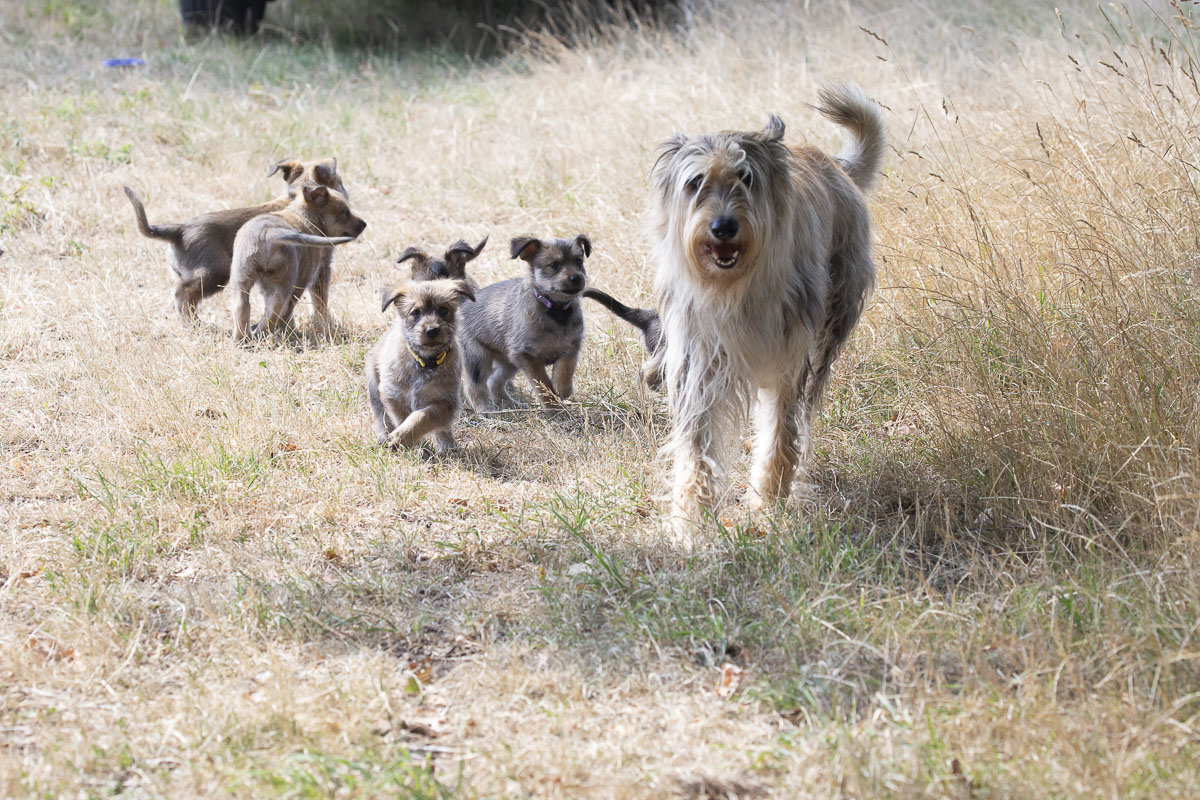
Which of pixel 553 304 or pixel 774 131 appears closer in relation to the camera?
pixel 774 131

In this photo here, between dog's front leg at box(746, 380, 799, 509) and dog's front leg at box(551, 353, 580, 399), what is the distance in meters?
1.73

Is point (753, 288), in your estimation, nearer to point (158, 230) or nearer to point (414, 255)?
point (414, 255)

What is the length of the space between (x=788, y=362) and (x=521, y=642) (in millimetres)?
1832

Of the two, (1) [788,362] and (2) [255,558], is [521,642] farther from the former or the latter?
(1) [788,362]

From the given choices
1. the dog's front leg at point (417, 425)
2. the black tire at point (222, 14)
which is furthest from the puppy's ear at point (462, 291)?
the black tire at point (222, 14)

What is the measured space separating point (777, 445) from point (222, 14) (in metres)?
14.8

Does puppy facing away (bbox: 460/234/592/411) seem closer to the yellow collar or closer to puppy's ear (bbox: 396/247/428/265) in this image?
puppy's ear (bbox: 396/247/428/265)

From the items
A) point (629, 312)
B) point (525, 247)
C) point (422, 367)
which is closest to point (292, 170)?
point (525, 247)

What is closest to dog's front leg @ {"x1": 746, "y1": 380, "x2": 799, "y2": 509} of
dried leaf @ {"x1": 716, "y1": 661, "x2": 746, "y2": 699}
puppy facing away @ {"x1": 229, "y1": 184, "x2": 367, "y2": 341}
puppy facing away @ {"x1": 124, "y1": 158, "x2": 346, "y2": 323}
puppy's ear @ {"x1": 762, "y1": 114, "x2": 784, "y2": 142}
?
puppy's ear @ {"x1": 762, "y1": 114, "x2": 784, "y2": 142}

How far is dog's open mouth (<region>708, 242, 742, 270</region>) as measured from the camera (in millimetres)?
4500

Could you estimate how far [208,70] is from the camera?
13945 millimetres

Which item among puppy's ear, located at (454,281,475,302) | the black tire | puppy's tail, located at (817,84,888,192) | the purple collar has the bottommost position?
the black tire

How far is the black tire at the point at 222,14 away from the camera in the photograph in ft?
54.5

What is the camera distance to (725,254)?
14.8 feet
